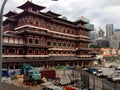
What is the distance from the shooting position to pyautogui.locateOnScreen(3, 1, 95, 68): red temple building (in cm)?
5281

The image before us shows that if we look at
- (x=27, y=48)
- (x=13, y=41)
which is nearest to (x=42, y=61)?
(x=27, y=48)

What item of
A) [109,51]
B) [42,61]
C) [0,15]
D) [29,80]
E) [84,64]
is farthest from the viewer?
[109,51]

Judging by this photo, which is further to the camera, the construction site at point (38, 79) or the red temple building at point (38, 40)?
the red temple building at point (38, 40)

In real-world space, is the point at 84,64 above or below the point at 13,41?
below

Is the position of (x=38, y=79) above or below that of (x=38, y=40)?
below

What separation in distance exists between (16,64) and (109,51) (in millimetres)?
88127

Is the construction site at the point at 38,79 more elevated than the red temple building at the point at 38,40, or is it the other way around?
the red temple building at the point at 38,40

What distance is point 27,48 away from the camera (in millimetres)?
54531

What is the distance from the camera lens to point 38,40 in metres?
58.4

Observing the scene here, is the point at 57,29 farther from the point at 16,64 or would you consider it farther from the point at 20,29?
the point at 16,64

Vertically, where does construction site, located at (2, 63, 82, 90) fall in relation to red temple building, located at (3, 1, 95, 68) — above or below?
below

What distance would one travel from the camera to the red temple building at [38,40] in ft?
173

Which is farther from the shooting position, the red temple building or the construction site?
the red temple building

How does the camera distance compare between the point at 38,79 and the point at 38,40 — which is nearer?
the point at 38,79
